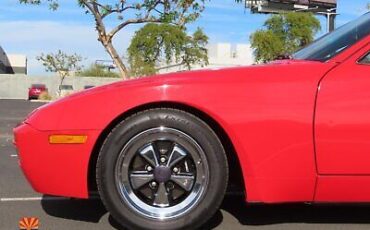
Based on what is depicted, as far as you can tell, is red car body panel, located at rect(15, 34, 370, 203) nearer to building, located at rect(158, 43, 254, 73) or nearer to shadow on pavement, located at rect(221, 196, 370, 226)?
shadow on pavement, located at rect(221, 196, 370, 226)

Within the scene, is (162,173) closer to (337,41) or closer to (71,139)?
(71,139)

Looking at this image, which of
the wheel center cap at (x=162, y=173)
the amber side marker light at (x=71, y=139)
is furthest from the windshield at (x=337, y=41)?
the amber side marker light at (x=71, y=139)

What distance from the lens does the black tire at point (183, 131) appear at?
3723 millimetres

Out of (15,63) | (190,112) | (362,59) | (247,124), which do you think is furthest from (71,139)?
(15,63)

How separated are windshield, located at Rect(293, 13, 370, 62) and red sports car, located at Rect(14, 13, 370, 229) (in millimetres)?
165

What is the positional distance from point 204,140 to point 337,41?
4.20 feet

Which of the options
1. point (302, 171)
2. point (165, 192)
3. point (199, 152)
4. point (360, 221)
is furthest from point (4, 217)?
point (360, 221)

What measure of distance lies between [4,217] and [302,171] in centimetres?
219

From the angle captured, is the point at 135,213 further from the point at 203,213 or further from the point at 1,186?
the point at 1,186

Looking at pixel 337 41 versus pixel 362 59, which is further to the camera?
pixel 337 41

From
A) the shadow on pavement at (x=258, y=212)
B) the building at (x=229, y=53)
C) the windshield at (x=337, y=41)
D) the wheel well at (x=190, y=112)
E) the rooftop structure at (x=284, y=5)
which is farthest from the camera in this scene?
the building at (x=229, y=53)

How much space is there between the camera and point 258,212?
443 cm

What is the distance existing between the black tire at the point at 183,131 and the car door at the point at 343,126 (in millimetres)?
647

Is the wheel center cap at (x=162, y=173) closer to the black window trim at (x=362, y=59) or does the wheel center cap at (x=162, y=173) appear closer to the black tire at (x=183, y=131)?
the black tire at (x=183, y=131)
